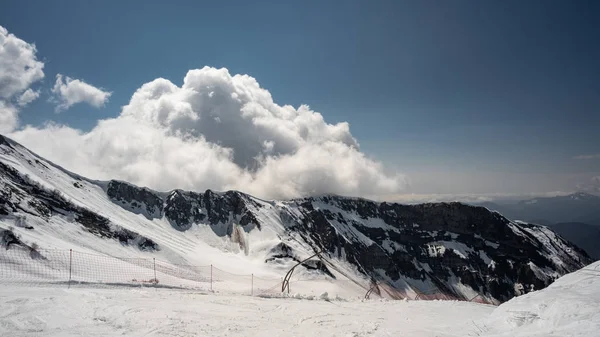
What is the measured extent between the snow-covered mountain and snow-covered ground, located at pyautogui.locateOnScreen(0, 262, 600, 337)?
19498 millimetres

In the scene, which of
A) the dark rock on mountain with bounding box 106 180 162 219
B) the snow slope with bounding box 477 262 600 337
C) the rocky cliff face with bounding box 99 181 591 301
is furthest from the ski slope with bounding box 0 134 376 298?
the snow slope with bounding box 477 262 600 337

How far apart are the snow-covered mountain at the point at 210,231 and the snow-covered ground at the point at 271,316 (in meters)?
19.5

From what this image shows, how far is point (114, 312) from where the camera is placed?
14.1 metres

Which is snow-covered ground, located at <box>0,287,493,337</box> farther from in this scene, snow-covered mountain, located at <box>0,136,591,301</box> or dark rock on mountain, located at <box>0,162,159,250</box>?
dark rock on mountain, located at <box>0,162,159,250</box>

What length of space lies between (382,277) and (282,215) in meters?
63.7

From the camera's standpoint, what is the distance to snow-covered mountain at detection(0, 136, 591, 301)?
191ft

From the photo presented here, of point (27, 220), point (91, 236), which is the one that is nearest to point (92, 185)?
point (91, 236)

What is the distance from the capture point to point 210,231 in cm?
12512

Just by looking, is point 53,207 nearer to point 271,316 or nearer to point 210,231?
point 210,231

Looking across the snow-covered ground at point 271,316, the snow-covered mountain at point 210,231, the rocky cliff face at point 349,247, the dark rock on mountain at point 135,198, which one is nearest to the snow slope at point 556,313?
the snow-covered ground at point 271,316

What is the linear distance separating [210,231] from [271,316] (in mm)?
115423

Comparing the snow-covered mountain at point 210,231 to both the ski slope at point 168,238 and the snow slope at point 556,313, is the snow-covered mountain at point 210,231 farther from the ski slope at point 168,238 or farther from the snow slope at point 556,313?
the snow slope at point 556,313

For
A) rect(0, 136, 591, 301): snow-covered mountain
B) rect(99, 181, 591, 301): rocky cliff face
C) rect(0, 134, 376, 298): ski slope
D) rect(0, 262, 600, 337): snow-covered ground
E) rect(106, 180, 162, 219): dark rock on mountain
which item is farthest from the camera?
rect(99, 181, 591, 301): rocky cliff face

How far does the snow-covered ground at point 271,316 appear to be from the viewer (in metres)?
10.4
